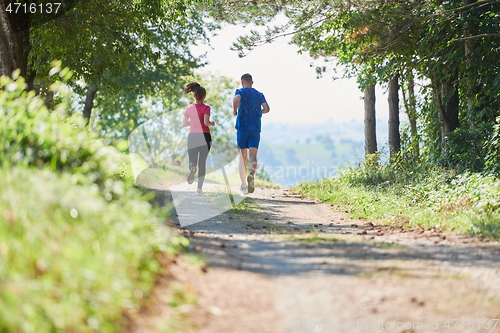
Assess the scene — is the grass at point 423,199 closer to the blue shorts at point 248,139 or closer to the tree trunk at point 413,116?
the tree trunk at point 413,116

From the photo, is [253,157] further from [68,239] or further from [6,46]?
[68,239]

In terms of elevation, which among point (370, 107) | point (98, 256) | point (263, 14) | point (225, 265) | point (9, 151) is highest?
point (263, 14)

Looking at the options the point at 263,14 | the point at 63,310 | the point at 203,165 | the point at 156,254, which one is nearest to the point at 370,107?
the point at 263,14

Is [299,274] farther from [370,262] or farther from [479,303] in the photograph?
[479,303]

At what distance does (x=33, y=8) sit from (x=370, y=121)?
12.2m

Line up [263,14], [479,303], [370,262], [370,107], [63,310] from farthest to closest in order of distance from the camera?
1. [370,107]
2. [263,14]
3. [370,262]
4. [479,303]
5. [63,310]

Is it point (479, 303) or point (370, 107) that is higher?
point (370, 107)

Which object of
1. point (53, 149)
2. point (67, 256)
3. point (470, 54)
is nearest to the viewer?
point (67, 256)

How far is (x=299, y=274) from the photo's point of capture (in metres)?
4.41

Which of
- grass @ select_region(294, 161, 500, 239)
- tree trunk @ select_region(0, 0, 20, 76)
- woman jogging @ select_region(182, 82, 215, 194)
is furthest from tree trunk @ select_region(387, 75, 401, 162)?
tree trunk @ select_region(0, 0, 20, 76)

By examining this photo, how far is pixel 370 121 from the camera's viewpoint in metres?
18.0

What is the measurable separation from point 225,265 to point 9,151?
2.22 meters

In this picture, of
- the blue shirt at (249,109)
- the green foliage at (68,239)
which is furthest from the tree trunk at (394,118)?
the green foliage at (68,239)

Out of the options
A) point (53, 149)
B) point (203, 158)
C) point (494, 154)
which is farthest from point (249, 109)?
point (53, 149)
